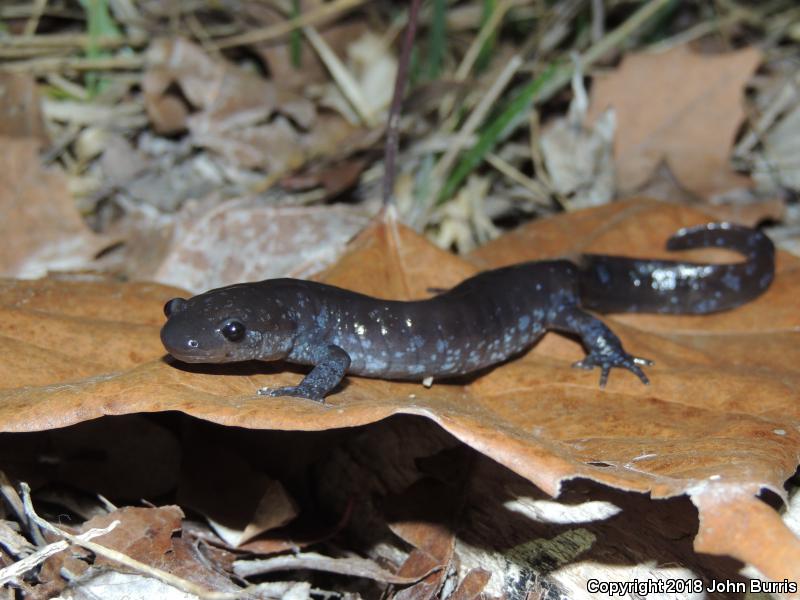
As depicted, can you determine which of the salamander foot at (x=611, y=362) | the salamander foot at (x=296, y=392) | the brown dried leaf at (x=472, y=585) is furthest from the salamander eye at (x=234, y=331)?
the salamander foot at (x=611, y=362)

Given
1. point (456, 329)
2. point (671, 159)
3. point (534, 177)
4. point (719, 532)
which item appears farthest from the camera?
point (534, 177)

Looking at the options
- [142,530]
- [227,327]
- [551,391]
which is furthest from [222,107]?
[142,530]

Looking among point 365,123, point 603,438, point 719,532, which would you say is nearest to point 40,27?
point 365,123

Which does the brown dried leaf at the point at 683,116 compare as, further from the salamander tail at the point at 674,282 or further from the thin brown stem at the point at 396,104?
the thin brown stem at the point at 396,104

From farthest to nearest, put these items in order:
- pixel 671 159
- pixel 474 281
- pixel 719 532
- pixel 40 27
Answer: pixel 40 27, pixel 671 159, pixel 474 281, pixel 719 532

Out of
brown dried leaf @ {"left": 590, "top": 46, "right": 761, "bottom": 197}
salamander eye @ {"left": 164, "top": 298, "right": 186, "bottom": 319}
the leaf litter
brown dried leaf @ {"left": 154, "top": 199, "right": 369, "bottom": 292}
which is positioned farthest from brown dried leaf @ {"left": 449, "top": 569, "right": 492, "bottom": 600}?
brown dried leaf @ {"left": 590, "top": 46, "right": 761, "bottom": 197}

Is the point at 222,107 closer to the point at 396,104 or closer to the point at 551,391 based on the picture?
the point at 396,104

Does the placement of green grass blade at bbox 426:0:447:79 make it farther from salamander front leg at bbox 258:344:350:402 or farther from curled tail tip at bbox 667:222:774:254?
salamander front leg at bbox 258:344:350:402

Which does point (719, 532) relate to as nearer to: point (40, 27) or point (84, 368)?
point (84, 368)
